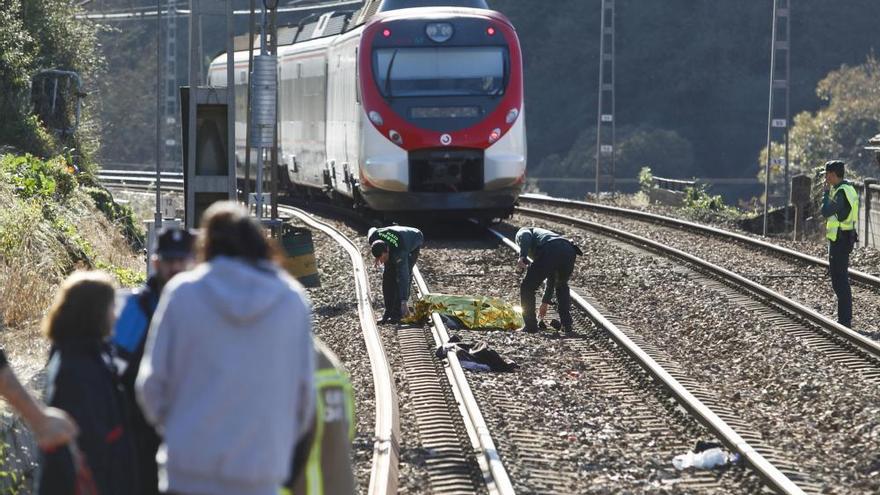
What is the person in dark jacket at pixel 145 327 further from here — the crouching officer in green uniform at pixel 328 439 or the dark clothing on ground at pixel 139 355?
the crouching officer in green uniform at pixel 328 439

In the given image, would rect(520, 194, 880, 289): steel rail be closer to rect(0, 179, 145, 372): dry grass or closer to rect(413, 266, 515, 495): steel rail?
rect(413, 266, 515, 495): steel rail

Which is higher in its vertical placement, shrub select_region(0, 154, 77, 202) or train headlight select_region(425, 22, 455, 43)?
train headlight select_region(425, 22, 455, 43)

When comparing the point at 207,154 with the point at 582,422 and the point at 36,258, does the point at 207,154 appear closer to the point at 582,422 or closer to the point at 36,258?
the point at 36,258

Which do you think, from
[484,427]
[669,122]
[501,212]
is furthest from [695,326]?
[669,122]

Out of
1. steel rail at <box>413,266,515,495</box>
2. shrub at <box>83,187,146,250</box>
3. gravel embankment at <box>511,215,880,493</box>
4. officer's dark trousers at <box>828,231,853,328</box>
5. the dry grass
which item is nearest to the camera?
steel rail at <box>413,266,515,495</box>

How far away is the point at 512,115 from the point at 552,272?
7800 millimetres

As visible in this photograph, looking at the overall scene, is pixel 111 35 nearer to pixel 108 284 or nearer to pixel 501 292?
pixel 501 292

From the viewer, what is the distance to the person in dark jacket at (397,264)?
13.3m

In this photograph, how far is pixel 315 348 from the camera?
4609 millimetres

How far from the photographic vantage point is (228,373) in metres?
3.94

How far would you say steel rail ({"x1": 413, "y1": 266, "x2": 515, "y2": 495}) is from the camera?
298 inches

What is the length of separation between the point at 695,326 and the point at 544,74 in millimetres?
65715

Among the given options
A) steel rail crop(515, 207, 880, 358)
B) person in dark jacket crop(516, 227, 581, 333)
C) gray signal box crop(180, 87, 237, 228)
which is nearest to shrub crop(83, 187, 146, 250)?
steel rail crop(515, 207, 880, 358)

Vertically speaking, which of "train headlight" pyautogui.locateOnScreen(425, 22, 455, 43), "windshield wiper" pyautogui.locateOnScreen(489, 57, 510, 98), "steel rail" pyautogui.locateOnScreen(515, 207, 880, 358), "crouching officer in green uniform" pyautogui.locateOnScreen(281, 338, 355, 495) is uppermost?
"train headlight" pyautogui.locateOnScreen(425, 22, 455, 43)
